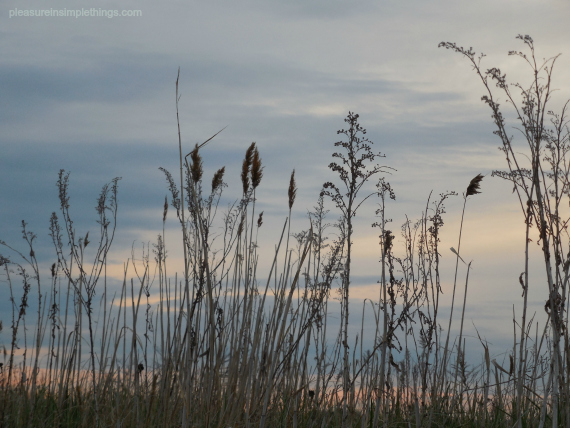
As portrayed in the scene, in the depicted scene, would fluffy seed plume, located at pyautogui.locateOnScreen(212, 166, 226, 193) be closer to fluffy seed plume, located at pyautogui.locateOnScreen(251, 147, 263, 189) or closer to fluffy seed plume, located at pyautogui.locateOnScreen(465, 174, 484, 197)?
fluffy seed plume, located at pyautogui.locateOnScreen(251, 147, 263, 189)

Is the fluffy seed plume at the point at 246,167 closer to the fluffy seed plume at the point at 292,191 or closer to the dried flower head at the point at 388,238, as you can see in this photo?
the fluffy seed plume at the point at 292,191

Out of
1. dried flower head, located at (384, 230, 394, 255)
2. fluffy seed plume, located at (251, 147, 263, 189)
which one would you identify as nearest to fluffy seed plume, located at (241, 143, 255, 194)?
fluffy seed plume, located at (251, 147, 263, 189)

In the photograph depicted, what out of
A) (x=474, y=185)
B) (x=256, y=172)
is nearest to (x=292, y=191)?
(x=256, y=172)

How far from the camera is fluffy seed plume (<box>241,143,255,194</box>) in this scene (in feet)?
8.20

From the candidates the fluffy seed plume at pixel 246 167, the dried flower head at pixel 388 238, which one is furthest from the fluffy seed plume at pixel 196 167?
the dried flower head at pixel 388 238

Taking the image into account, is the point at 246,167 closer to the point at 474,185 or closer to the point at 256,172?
the point at 256,172

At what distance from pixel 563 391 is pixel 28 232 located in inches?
166

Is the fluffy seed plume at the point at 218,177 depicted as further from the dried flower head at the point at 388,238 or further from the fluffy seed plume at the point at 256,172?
the dried flower head at the point at 388,238

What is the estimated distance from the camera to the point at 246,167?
2.54 m

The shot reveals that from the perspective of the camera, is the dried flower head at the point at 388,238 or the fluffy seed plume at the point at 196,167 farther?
the dried flower head at the point at 388,238

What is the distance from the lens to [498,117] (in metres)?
2.46

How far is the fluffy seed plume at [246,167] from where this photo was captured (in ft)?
8.20

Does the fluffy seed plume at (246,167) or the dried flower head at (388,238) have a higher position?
the fluffy seed plume at (246,167)

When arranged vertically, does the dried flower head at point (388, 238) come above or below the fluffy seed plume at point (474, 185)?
below
